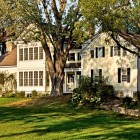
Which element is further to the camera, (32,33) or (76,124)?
(32,33)

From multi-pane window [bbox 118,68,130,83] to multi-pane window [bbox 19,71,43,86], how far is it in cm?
1129

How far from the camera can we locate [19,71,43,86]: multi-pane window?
54.2 metres

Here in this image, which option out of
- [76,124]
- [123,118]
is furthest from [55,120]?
[123,118]

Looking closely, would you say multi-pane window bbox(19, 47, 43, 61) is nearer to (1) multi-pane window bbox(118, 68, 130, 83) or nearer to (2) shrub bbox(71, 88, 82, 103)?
(1) multi-pane window bbox(118, 68, 130, 83)

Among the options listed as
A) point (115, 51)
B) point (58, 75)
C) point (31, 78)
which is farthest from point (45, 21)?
point (31, 78)

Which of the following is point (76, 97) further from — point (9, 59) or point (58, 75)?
point (9, 59)

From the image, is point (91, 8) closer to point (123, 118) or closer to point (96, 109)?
point (123, 118)

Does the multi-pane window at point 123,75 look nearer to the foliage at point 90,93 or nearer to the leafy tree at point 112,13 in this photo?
the foliage at point 90,93

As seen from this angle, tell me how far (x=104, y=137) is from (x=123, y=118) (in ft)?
33.2

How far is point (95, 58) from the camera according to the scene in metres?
49.8

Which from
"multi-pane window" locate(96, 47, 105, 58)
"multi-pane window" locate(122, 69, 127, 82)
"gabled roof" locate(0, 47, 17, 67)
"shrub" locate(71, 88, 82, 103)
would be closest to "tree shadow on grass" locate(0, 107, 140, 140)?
"shrub" locate(71, 88, 82, 103)

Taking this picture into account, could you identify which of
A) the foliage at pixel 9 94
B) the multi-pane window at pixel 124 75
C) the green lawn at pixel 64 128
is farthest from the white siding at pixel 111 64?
the green lawn at pixel 64 128

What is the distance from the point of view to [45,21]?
37719 millimetres

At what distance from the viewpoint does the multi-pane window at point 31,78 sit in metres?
54.2
